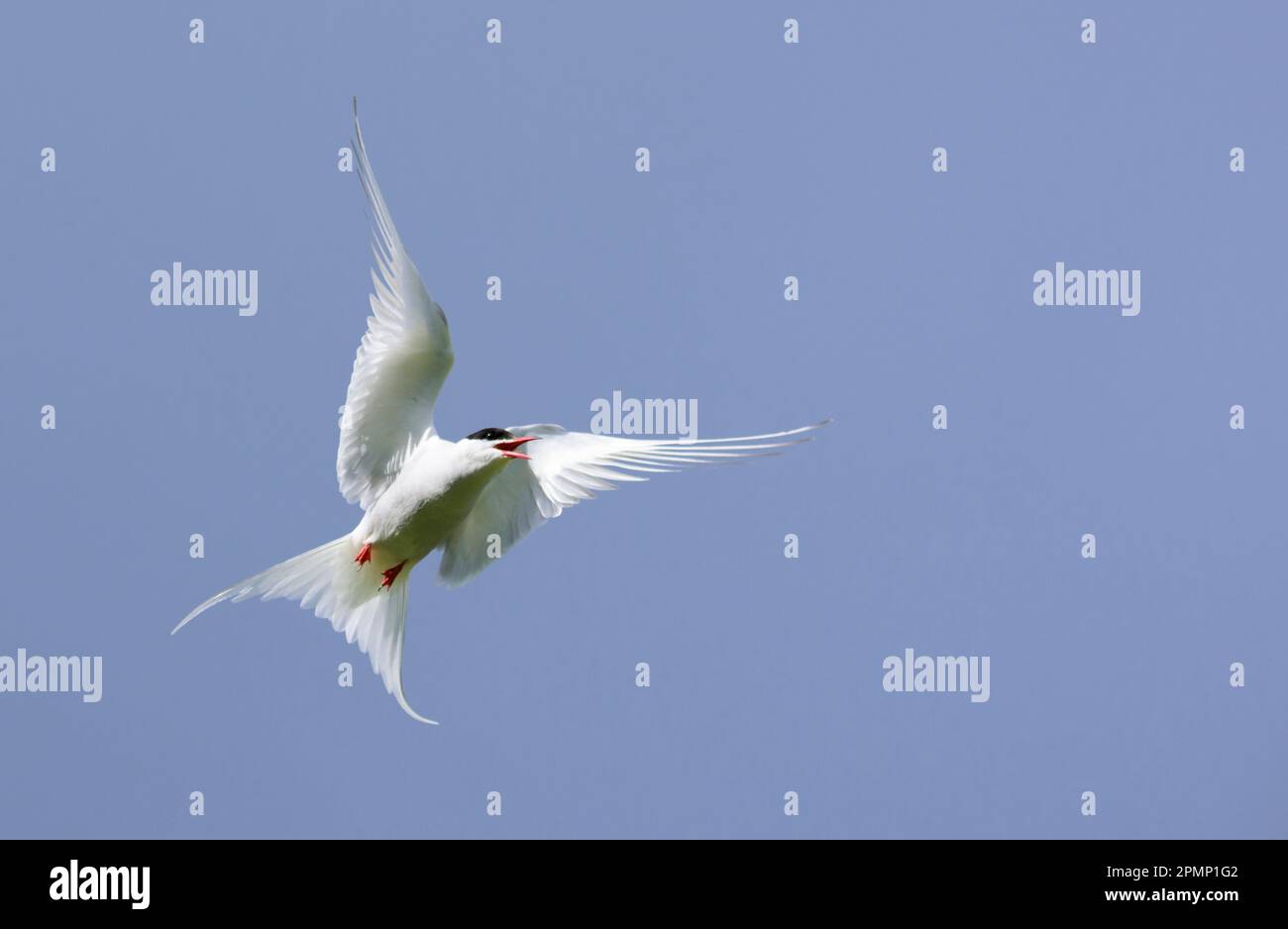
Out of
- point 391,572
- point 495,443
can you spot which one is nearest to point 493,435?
point 495,443

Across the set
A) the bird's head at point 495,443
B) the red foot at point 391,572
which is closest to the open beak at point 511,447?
the bird's head at point 495,443

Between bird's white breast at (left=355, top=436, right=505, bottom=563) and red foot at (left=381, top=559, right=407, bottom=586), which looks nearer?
→ bird's white breast at (left=355, top=436, right=505, bottom=563)

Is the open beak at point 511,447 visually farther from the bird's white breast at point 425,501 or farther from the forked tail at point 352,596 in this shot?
the forked tail at point 352,596

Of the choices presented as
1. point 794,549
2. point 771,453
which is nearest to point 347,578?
point 771,453

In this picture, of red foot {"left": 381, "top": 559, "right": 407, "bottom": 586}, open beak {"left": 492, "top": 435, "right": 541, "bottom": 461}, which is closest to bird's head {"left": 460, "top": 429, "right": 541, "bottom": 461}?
open beak {"left": 492, "top": 435, "right": 541, "bottom": 461}

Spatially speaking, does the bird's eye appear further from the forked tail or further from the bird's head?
the forked tail

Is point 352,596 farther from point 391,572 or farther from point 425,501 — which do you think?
point 425,501

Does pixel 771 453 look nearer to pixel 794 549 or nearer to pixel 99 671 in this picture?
pixel 794 549
